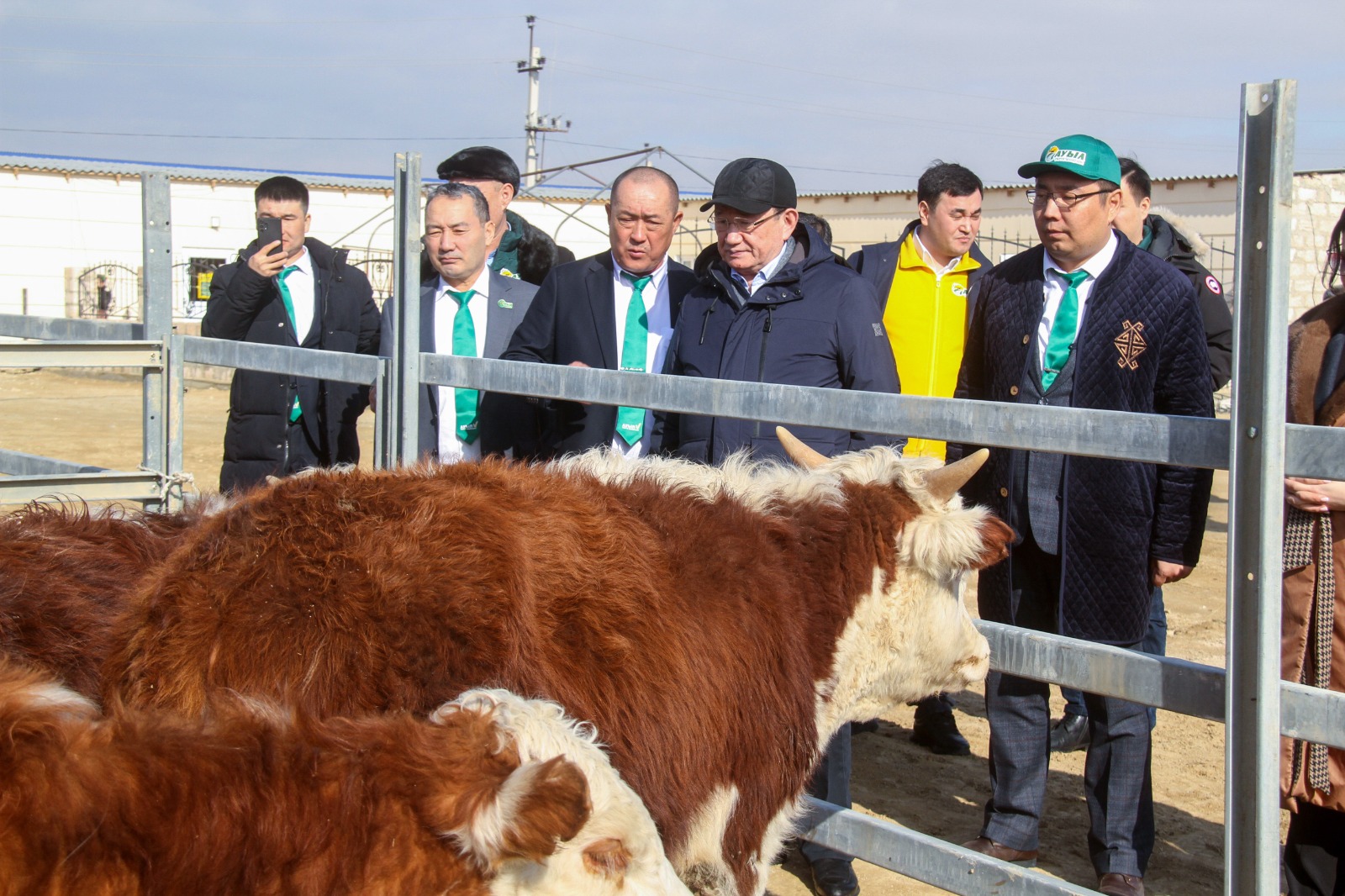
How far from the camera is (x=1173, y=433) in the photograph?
2.36 m

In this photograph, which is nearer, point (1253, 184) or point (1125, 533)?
point (1253, 184)

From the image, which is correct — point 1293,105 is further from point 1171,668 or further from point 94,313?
point 94,313

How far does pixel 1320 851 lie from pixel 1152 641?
4.24 feet

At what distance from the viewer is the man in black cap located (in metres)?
5.75

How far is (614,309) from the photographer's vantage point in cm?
444

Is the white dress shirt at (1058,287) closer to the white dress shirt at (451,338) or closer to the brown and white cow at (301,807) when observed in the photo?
the white dress shirt at (451,338)

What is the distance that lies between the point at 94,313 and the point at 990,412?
31.3 meters

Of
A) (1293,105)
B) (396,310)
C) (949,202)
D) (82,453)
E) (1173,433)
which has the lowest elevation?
(82,453)

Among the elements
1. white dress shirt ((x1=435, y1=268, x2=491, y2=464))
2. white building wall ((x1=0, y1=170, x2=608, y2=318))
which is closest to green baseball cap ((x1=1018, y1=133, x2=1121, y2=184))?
white dress shirt ((x1=435, y1=268, x2=491, y2=464))

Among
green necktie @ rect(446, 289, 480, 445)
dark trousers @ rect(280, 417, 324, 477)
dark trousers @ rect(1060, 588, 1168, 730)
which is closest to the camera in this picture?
dark trousers @ rect(1060, 588, 1168, 730)

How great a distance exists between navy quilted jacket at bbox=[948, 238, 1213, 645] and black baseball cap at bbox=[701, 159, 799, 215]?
3.64 ft

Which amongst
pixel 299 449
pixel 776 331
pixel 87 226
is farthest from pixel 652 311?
pixel 87 226

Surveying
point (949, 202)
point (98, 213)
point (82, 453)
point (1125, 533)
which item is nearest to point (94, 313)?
point (98, 213)

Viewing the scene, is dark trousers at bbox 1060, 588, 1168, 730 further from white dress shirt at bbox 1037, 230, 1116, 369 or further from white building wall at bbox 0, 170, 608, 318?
white building wall at bbox 0, 170, 608, 318
